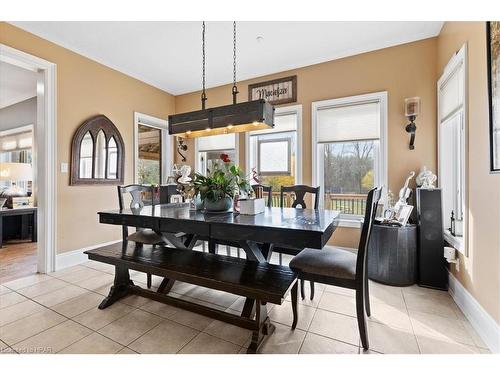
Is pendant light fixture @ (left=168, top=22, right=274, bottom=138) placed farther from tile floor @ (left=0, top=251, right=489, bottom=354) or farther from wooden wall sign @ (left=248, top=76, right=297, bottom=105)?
tile floor @ (left=0, top=251, right=489, bottom=354)

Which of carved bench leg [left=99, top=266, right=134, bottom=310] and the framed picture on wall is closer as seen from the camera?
the framed picture on wall

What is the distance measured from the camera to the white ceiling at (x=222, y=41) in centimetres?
271

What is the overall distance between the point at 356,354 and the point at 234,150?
3.38 metres

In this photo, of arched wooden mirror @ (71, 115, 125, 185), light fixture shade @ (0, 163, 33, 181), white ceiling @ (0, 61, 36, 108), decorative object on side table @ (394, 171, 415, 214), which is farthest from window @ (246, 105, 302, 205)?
light fixture shade @ (0, 163, 33, 181)

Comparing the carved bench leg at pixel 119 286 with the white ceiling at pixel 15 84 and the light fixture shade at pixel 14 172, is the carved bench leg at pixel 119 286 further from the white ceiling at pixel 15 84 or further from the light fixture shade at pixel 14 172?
the light fixture shade at pixel 14 172

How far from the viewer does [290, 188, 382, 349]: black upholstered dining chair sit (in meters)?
1.56

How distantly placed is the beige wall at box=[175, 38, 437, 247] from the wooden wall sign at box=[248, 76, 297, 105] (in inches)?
6.2

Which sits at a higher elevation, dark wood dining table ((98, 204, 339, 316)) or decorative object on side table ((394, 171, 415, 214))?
decorative object on side table ((394, 171, 415, 214))

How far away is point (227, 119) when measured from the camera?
229cm

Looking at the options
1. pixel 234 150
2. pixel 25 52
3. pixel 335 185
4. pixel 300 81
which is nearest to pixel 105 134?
pixel 25 52

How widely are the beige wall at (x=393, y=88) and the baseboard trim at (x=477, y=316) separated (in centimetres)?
123

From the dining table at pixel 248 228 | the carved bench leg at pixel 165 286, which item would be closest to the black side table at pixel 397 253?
the dining table at pixel 248 228

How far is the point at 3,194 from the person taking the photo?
178 inches

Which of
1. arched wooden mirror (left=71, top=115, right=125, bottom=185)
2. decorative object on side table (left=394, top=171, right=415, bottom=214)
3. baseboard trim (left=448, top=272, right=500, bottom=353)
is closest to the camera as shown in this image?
baseboard trim (left=448, top=272, right=500, bottom=353)
